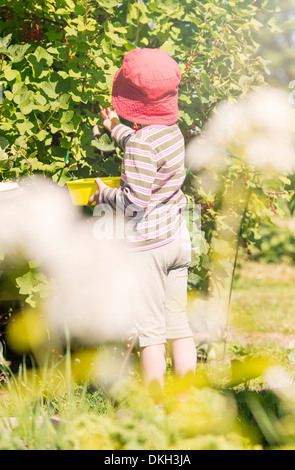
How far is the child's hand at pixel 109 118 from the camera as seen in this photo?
255 cm

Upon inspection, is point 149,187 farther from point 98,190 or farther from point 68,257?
point 68,257

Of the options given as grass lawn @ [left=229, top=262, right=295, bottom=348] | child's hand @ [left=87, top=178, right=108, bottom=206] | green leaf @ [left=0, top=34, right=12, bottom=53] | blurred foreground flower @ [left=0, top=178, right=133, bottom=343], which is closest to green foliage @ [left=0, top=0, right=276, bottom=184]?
green leaf @ [left=0, top=34, right=12, bottom=53]

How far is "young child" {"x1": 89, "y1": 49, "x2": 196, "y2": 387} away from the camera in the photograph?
2.28 meters

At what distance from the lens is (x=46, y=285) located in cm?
262

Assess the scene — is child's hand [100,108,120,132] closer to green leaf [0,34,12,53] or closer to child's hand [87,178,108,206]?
child's hand [87,178,108,206]

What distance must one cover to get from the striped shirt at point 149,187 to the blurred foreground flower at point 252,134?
0.52 metres

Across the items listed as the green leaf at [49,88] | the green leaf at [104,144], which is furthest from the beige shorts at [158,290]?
the green leaf at [49,88]

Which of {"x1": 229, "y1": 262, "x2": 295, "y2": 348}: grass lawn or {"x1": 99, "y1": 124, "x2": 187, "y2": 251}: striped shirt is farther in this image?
{"x1": 229, "y1": 262, "x2": 295, "y2": 348}: grass lawn

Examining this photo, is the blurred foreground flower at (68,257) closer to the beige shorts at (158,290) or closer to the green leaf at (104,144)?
the beige shorts at (158,290)

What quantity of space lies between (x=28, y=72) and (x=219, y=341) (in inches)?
77.8

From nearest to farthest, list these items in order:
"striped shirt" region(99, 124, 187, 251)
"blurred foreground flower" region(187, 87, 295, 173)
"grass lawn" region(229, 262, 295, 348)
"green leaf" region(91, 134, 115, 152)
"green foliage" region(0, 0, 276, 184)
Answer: "striped shirt" region(99, 124, 187, 251) → "green foliage" region(0, 0, 276, 184) → "green leaf" region(91, 134, 115, 152) → "blurred foreground flower" region(187, 87, 295, 173) → "grass lawn" region(229, 262, 295, 348)

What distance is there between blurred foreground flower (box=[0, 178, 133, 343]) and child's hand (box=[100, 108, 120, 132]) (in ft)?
1.26

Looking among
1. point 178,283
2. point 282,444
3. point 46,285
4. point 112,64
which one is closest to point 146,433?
point 282,444

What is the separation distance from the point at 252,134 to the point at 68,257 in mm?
1178
